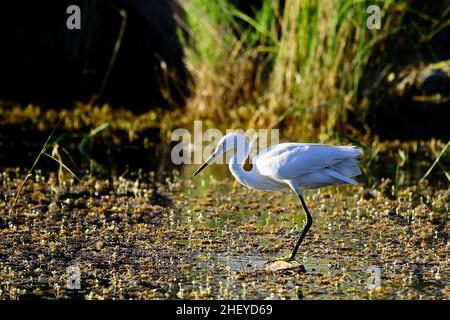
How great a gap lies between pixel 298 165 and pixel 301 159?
46 millimetres

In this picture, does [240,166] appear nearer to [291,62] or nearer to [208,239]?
[208,239]

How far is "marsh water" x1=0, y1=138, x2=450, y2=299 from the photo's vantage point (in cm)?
532

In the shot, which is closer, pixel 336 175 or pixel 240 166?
pixel 336 175

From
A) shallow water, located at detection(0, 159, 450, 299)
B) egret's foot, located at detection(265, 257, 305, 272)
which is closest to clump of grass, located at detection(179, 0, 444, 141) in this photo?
shallow water, located at detection(0, 159, 450, 299)

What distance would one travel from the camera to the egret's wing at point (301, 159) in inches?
243

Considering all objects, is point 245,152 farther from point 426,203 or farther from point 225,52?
point 225,52

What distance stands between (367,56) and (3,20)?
19.6 ft

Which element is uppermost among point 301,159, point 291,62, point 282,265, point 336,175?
point 291,62

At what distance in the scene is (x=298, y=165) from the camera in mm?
6168

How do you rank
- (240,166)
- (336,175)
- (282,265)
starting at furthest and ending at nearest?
(240,166), (336,175), (282,265)

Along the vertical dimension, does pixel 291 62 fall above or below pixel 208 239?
above

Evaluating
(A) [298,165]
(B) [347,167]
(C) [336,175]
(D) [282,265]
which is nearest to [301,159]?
(A) [298,165]

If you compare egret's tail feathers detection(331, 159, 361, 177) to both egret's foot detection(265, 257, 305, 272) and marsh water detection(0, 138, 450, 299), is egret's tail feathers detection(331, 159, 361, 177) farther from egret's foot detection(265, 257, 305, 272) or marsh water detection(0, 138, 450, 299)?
egret's foot detection(265, 257, 305, 272)

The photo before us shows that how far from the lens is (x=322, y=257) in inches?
240
